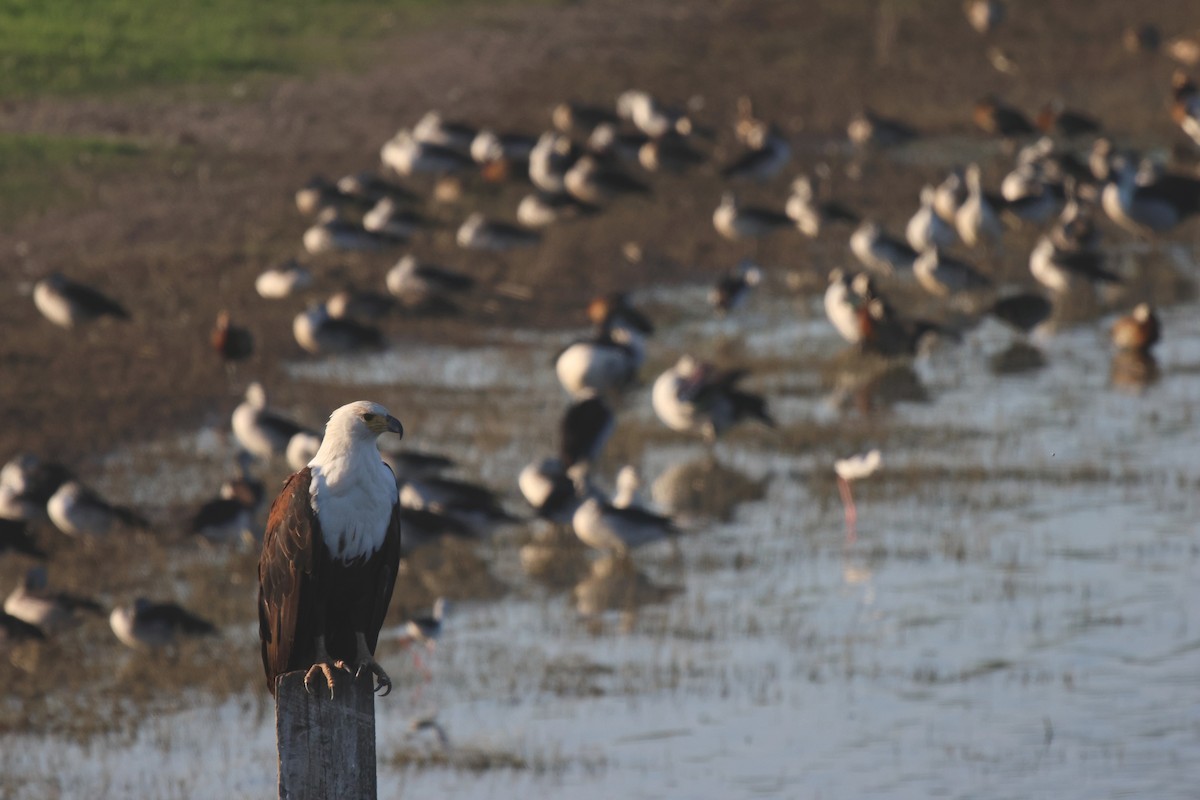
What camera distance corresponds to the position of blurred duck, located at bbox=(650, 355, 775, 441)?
17922mm

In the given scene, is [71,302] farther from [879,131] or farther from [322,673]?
[879,131]

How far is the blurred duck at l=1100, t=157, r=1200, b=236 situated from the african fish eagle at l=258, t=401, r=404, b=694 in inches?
844

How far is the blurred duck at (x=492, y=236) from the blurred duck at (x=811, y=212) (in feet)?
12.9

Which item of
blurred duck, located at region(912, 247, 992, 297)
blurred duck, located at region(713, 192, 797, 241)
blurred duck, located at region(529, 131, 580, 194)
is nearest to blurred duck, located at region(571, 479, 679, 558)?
blurred duck, located at region(912, 247, 992, 297)

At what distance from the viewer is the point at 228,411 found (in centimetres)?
1838

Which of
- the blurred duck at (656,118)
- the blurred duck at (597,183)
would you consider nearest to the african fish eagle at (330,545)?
the blurred duck at (597,183)

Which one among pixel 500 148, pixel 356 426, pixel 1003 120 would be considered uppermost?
pixel 1003 120

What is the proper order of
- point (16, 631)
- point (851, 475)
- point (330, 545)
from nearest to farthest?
1. point (330, 545)
2. point (16, 631)
3. point (851, 475)

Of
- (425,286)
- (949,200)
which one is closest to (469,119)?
(949,200)

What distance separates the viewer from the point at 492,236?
25.0 meters

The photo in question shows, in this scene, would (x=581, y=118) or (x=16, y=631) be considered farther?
(x=581, y=118)

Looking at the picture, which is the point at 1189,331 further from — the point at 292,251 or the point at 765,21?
the point at 765,21

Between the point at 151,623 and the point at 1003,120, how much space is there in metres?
22.5

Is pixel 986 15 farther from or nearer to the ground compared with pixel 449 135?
farther from the ground
